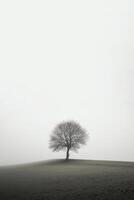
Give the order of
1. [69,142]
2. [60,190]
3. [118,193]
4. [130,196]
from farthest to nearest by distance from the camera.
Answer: [69,142] → [60,190] → [118,193] → [130,196]

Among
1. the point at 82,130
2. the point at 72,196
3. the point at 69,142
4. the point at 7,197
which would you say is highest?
the point at 82,130

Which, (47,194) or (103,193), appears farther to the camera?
(47,194)

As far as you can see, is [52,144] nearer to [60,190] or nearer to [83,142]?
[83,142]

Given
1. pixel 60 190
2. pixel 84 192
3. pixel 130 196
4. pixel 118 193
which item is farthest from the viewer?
pixel 60 190

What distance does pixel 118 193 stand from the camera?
49.4 feet

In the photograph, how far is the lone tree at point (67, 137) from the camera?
56250mm

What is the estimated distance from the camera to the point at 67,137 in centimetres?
5656

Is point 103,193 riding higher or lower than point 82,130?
lower

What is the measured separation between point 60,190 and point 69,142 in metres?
38.6

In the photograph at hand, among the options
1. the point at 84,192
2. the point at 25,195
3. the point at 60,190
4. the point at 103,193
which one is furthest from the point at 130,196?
the point at 25,195

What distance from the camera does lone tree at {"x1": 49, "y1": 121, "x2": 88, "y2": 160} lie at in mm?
56250

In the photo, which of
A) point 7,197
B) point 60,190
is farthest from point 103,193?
point 7,197

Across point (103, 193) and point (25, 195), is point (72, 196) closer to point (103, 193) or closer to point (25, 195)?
point (103, 193)

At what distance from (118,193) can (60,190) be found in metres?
6.87
